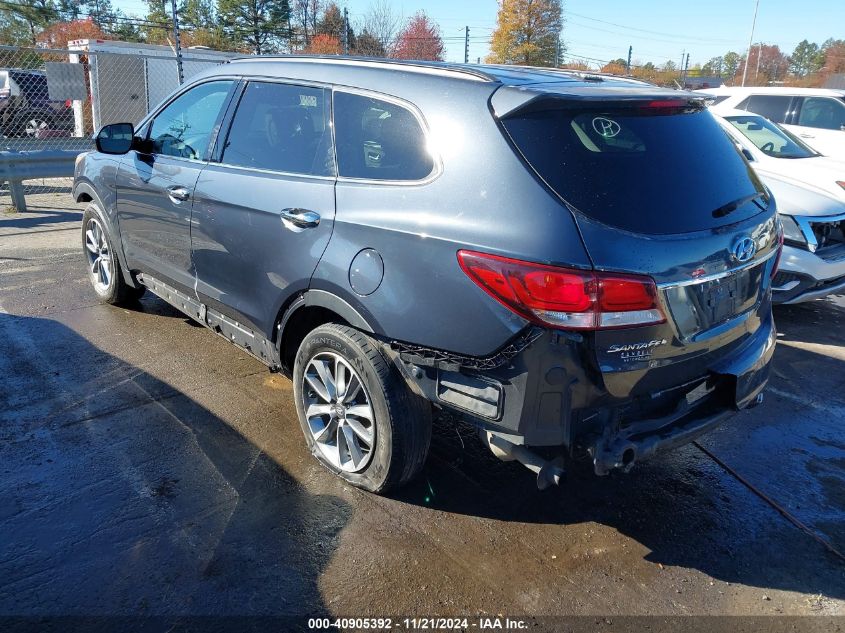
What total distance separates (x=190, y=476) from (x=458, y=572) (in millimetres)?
1436

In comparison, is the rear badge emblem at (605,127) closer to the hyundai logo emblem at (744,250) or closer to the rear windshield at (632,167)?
the rear windshield at (632,167)

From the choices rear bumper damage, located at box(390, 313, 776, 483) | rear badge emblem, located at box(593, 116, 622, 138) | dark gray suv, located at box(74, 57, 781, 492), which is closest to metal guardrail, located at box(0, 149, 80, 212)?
dark gray suv, located at box(74, 57, 781, 492)

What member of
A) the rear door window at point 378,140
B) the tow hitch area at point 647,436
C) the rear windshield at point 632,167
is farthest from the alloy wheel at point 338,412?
the rear windshield at point 632,167

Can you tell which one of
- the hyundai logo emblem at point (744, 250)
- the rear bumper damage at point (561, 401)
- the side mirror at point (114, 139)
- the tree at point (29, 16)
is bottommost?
the rear bumper damage at point (561, 401)

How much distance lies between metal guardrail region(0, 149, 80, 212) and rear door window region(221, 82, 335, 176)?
6.84m

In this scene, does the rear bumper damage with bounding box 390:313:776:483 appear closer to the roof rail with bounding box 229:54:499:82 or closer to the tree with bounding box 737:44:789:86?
the roof rail with bounding box 229:54:499:82

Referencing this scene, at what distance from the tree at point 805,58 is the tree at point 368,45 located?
50.9 m

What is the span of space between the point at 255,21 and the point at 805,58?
7545cm

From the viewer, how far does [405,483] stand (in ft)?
10.5

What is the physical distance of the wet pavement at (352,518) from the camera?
2672 mm

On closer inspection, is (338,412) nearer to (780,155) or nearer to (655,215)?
(655,215)

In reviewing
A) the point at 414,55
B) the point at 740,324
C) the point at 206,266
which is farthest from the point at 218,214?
the point at 414,55

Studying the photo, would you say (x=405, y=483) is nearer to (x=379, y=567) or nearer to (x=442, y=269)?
(x=379, y=567)

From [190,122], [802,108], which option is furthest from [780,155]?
[190,122]
